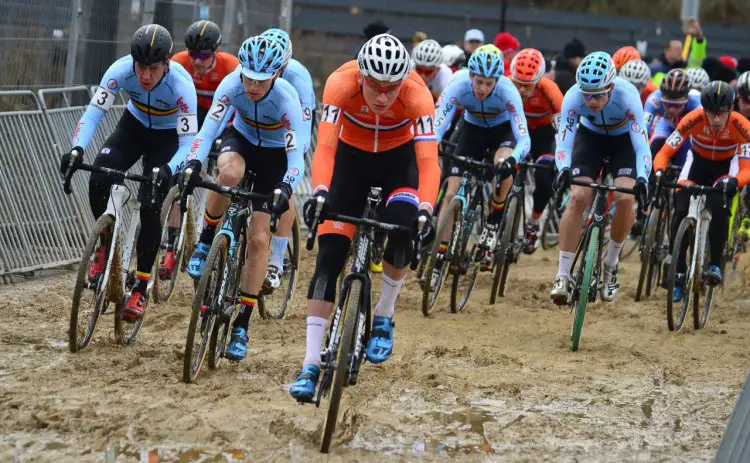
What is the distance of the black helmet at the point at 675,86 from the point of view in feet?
41.0

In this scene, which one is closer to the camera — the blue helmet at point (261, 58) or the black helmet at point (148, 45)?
the blue helmet at point (261, 58)

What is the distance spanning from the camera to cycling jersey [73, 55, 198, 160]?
8.55m

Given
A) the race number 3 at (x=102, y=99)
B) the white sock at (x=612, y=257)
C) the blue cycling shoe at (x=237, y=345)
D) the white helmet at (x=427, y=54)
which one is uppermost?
the white helmet at (x=427, y=54)

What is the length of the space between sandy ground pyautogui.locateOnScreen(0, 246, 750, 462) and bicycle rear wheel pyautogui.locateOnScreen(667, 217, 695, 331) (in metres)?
0.16

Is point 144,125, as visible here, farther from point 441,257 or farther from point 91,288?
point 441,257

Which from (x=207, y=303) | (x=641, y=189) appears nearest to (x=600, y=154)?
(x=641, y=189)

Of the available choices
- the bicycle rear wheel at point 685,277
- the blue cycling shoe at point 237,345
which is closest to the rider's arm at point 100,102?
the blue cycling shoe at point 237,345

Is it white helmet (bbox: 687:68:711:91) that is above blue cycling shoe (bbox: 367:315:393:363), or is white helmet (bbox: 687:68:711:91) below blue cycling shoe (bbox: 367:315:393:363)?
above

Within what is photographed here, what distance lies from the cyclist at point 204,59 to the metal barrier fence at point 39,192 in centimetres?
120

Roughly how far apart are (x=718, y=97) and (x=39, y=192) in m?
6.48

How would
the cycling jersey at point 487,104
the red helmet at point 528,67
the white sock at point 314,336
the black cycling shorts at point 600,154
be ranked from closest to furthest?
the white sock at point 314,336 → the black cycling shorts at point 600,154 → the cycling jersey at point 487,104 → the red helmet at point 528,67

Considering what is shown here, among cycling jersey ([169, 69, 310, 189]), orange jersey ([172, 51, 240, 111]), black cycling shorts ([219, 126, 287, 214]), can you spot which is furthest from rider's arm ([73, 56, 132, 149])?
orange jersey ([172, 51, 240, 111])

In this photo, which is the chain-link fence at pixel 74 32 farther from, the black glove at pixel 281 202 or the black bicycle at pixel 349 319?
the black bicycle at pixel 349 319

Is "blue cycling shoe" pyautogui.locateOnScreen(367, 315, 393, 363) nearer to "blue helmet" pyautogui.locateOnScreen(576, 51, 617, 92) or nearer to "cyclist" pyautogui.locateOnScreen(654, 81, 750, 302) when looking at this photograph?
"blue helmet" pyautogui.locateOnScreen(576, 51, 617, 92)
